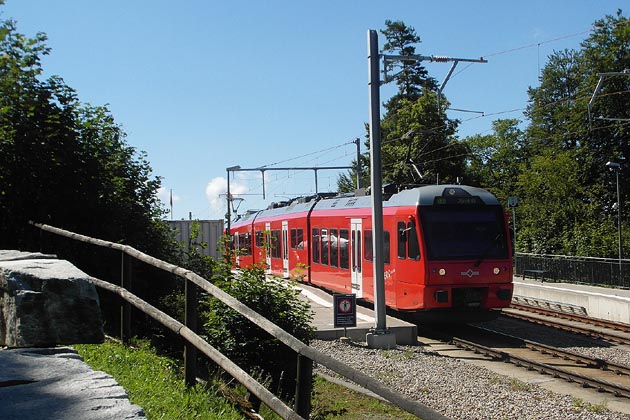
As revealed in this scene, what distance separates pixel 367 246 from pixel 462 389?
26.6ft

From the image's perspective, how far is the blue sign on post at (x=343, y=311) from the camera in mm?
14562

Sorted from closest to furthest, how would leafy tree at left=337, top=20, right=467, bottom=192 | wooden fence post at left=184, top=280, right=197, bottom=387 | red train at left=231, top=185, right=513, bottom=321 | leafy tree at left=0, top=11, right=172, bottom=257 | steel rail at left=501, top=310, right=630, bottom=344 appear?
wooden fence post at left=184, top=280, right=197, bottom=387 → leafy tree at left=0, top=11, right=172, bottom=257 → red train at left=231, top=185, right=513, bottom=321 → steel rail at left=501, top=310, right=630, bottom=344 → leafy tree at left=337, top=20, right=467, bottom=192

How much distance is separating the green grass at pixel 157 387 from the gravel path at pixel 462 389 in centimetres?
464

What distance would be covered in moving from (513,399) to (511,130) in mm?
70404

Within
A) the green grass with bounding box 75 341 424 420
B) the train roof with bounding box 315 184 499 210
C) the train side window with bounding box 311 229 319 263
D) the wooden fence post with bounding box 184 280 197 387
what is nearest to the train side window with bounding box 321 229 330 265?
the train side window with bounding box 311 229 319 263

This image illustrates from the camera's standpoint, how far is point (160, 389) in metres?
4.97

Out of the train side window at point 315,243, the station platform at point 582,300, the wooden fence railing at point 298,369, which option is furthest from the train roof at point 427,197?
the wooden fence railing at point 298,369

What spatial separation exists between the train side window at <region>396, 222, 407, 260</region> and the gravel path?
2.91 metres

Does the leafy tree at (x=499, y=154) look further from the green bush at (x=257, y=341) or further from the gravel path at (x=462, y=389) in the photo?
the green bush at (x=257, y=341)

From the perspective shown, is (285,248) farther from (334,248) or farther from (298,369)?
(298,369)

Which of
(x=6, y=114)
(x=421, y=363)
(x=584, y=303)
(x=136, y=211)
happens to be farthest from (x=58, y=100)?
(x=584, y=303)

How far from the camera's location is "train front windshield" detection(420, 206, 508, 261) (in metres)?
15.8

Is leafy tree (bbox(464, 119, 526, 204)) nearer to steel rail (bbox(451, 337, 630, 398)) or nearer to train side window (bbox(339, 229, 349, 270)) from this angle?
train side window (bbox(339, 229, 349, 270))

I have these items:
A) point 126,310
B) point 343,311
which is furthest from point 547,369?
point 126,310
